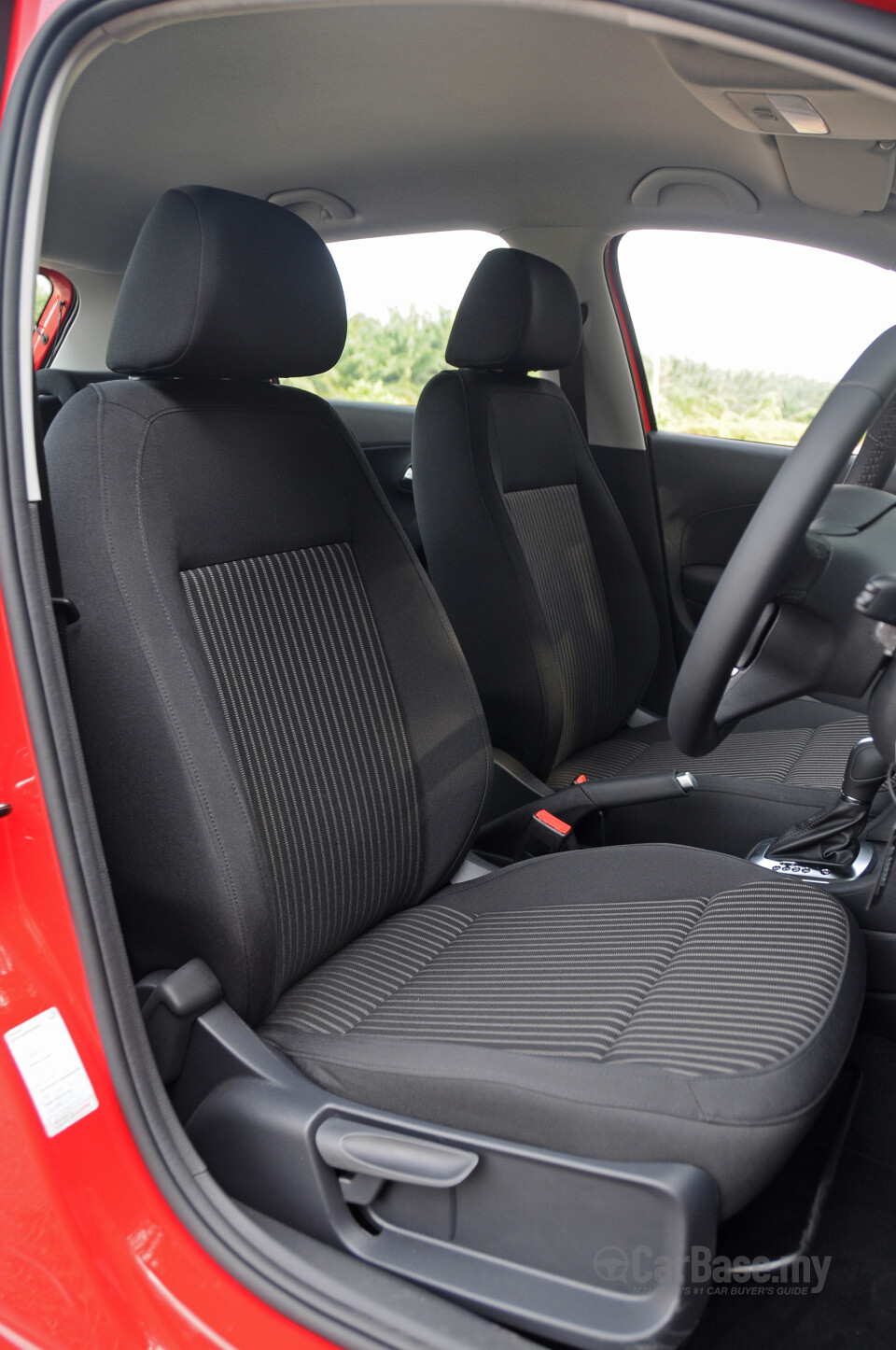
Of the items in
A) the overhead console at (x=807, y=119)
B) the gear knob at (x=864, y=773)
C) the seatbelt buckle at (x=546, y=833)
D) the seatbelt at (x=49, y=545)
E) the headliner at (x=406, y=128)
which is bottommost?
the seatbelt buckle at (x=546, y=833)

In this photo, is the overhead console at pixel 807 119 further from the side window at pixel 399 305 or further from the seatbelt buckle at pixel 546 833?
the seatbelt buckle at pixel 546 833

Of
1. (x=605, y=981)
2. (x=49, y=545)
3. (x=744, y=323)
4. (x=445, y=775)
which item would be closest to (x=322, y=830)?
(x=445, y=775)

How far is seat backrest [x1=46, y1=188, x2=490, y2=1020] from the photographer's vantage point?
3.53 feet

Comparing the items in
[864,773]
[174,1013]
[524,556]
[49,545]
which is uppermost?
[49,545]

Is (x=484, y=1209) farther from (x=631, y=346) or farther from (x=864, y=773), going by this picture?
(x=631, y=346)

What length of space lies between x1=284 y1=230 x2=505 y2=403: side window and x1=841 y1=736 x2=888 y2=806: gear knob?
129cm

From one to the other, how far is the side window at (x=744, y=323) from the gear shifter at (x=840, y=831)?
81cm

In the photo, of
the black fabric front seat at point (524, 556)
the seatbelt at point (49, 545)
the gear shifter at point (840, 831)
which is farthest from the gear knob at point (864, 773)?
the seatbelt at point (49, 545)

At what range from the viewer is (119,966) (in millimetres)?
A: 899

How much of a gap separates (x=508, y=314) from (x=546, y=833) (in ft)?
3.25

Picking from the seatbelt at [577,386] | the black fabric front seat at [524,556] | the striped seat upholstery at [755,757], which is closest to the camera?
the striped seat upholstery at [755,757]

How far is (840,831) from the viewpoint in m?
1.40

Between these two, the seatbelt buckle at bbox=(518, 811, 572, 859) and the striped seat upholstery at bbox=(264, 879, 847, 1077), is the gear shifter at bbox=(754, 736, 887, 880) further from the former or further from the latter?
the seatbelt buckle at bbox=(518, 811, 572, 859)

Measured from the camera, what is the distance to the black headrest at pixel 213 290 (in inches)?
44.1
